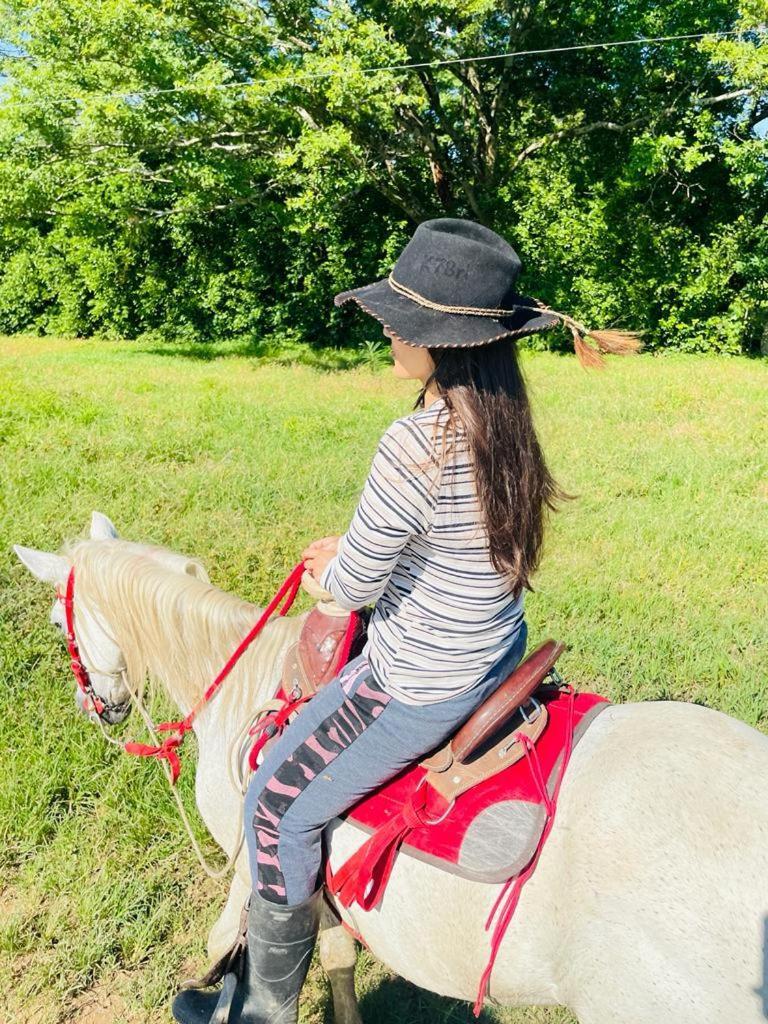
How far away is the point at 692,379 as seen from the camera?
12938 millimetres

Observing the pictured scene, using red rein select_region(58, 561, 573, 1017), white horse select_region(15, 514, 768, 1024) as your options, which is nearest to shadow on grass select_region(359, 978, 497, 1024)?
red rein select_region(58, 561, 573, 1017)

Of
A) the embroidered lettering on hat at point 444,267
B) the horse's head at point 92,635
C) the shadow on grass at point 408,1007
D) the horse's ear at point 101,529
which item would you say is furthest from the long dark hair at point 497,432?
the shadow on grass at point 408,1007

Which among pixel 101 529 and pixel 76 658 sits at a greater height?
pixel 101 529

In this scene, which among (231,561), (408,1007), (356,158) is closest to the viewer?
(408,1007)

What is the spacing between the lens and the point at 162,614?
2.48 m

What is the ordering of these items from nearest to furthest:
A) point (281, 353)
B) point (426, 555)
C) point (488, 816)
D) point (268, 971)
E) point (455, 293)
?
point (455, 293) < point (426, 555) < point (488, 816) < point (268, 971) < point (281, 353)

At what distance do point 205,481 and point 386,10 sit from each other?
496 inches

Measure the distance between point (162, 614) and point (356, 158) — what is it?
15440 mm

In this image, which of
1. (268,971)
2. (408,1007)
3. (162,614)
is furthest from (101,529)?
(408,1007)

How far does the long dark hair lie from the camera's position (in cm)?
168

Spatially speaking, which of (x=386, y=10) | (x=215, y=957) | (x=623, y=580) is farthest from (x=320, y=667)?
(x=386, y=10)

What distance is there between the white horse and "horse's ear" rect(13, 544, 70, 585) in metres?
0.86

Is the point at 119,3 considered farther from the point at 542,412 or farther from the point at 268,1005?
the point at 268,1005

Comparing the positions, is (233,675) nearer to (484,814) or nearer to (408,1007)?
(484,814)
